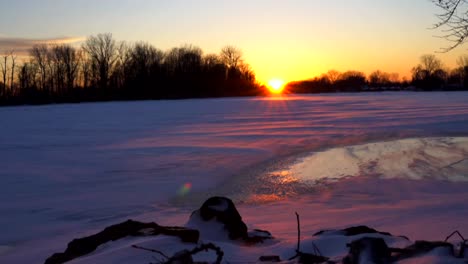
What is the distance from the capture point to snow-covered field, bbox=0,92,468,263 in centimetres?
507

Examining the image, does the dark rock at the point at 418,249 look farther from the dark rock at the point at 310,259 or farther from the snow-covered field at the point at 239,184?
the snow-covered field at the point at 239,184

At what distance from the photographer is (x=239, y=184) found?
8.16 m

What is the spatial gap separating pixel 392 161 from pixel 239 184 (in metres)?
3.60

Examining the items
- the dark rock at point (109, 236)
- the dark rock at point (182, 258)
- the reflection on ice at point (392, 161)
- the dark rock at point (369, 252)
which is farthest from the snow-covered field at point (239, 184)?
the dark rock at point (369, 252)

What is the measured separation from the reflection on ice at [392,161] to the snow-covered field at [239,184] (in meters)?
0.02

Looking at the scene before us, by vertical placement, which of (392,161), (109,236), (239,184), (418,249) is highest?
(418,249)

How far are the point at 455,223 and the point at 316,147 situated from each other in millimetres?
7789

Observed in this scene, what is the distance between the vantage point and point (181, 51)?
86188 mm

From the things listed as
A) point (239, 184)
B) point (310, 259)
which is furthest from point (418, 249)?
point (239, 184)

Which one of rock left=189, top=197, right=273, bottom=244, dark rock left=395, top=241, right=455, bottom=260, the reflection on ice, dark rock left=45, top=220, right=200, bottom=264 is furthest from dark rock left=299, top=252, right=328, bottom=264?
the reflection on ice

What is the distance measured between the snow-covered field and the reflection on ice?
0.07 feet

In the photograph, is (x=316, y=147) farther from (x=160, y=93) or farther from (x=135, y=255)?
(x=160, y=93)

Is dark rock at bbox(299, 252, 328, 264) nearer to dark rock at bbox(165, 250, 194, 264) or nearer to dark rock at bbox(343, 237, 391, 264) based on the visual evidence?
dark rock at bbox(343, 237, 391, 264)

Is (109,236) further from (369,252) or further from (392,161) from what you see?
(392,161)
